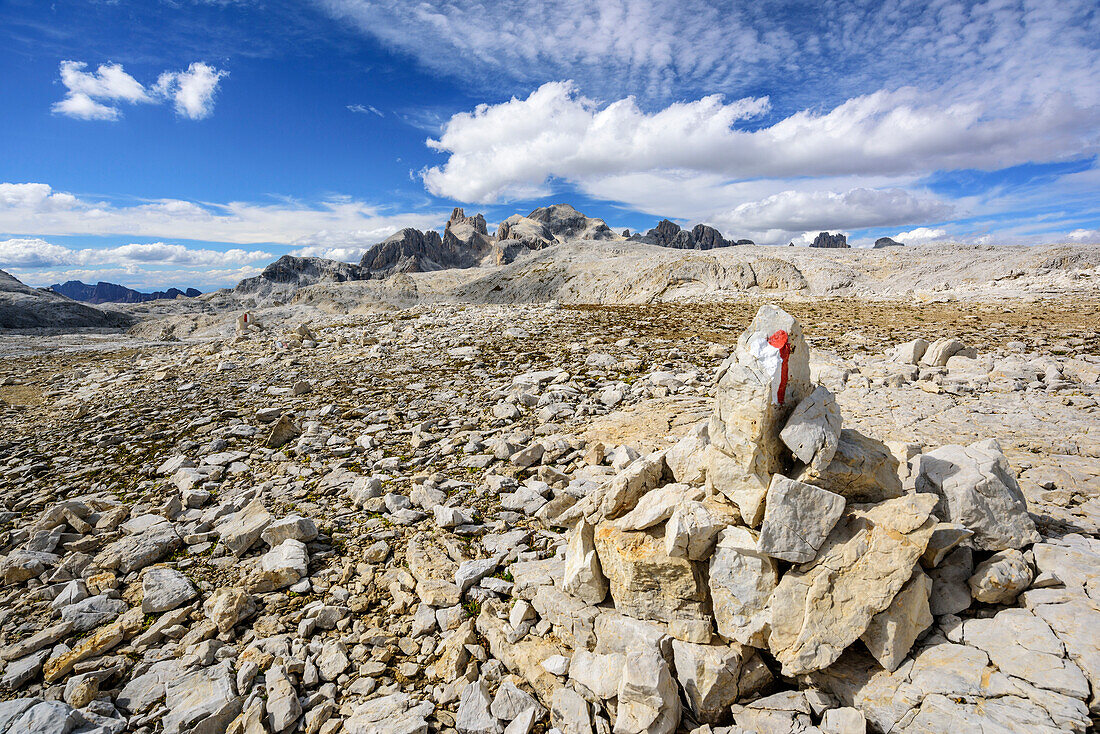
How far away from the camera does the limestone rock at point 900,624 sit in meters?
3.63

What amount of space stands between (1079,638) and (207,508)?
33.0ft

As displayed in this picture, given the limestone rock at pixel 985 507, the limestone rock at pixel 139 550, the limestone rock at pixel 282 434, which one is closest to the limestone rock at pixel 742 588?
the limestone rock at pixel 985 507

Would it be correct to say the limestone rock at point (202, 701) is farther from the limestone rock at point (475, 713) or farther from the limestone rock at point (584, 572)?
the limestone rock at point (584, 572)

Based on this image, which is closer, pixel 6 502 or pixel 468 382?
pixel 6 502

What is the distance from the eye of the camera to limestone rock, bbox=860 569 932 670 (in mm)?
3631

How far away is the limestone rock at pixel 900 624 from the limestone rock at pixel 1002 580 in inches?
17.9

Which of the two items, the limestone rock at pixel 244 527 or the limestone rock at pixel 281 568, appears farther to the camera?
the limestone rock at pixel 244 527

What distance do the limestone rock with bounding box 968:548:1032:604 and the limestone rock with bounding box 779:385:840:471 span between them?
4.57 ft

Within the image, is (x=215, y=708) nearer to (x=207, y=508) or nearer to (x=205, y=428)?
(x=207, y=508)

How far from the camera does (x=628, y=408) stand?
10359mm

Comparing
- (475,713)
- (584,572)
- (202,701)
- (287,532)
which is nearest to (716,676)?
(584,572)

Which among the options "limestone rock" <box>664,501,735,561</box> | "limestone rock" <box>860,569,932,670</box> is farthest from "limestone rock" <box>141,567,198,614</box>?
"limestone rock" <box>860,569,932,670</box>

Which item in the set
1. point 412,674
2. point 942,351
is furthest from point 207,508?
point 942,351

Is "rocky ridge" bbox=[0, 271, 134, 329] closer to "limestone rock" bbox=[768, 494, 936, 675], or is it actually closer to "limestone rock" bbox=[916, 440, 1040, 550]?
"limestone rock" bbox=[768, 494, 936, 675]
